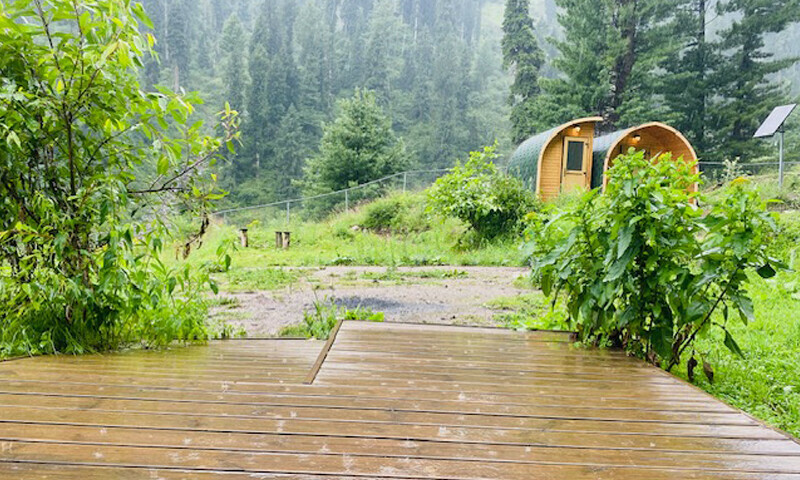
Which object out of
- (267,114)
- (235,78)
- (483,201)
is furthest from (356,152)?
(235,78)

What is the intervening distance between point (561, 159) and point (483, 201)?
5327mm

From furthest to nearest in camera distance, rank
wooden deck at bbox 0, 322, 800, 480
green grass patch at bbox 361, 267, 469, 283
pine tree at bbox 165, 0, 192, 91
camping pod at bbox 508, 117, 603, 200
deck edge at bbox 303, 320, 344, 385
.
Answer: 1. pine tree at bbox 165, 0, 192, 91
2. camping pod at bbox 508, 117, 603, 200
3. green grass patch at bbox 361, 267, 469, 283
4. deck edge at bbox 303, 320, 344, 385
5. wooden deck at bbox 0, 322, 800, 480

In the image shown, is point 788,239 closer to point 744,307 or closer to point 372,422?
point 744,307

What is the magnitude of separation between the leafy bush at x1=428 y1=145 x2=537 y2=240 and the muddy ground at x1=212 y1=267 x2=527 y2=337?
204 cm

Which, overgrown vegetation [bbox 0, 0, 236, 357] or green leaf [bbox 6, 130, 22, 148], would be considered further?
overgrown vegetation [bbox 0, 0, 236, 357]

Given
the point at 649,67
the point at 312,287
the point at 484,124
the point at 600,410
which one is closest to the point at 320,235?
the point at 312,287

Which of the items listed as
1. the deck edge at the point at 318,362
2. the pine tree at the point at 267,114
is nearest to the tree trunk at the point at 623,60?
the deck edge at the point at 318,362

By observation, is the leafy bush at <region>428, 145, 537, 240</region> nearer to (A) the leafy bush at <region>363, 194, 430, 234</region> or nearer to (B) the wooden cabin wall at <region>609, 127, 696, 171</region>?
(A) the leafy bush at <region>363, 194, 430, 234</region>

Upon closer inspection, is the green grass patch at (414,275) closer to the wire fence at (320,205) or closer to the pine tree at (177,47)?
the wire fence at (320,205)

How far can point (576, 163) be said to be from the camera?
45.4ft

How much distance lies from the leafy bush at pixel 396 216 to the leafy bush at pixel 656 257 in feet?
32.3

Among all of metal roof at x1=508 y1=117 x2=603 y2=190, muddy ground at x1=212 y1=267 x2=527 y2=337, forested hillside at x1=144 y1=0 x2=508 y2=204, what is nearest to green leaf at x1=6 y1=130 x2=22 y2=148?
muddy ground at x1=212 y1=267 x2=527 y2=337

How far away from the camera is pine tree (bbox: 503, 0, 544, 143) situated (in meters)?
28.5

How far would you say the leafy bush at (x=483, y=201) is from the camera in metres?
9.42
